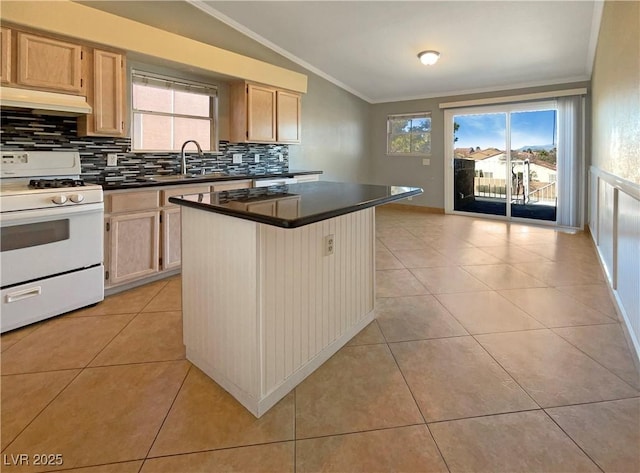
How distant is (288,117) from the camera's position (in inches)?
198

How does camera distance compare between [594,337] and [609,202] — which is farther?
[609,202]

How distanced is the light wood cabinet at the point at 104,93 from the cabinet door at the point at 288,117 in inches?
81.4

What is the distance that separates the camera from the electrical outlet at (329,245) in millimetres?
1965

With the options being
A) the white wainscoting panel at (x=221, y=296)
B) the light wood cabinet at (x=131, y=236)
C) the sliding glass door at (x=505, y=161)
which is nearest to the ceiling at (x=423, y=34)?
the sliding glass door at (x=505, y=161)

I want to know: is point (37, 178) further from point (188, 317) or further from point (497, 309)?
point (497, 309)

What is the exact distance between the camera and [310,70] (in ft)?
19.5

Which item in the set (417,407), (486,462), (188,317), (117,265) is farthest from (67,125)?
(486,462)

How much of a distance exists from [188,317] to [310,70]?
5.05 metres

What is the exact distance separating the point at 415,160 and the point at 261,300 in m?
6.56

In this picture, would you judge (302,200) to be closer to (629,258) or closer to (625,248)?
(629,258)

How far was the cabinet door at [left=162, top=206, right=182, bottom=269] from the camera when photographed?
336 cm

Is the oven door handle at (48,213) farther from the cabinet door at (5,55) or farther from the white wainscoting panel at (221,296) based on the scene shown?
the white wainscoting panel at (221,296)

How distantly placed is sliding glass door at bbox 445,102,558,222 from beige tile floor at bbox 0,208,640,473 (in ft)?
12.7

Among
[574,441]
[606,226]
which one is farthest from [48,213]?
[606,226]
